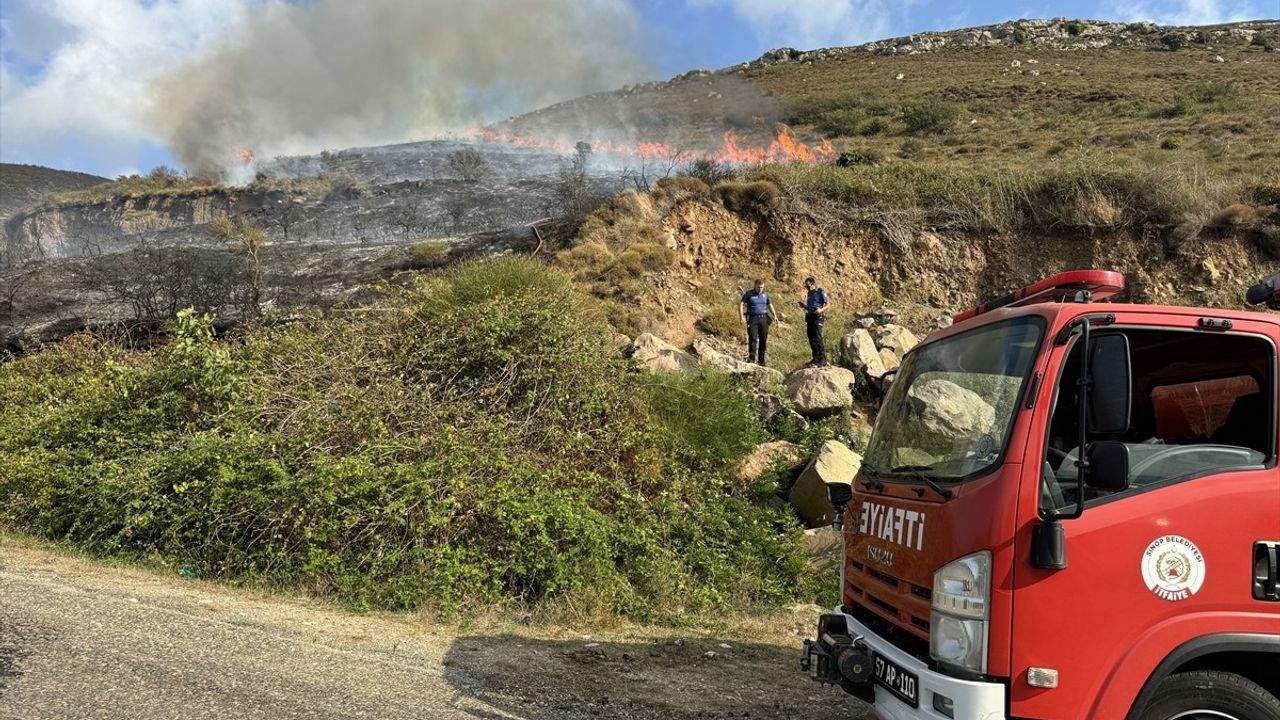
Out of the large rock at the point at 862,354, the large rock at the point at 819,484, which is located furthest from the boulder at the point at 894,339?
the large rock at the point at 819,484

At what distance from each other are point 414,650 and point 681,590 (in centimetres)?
257

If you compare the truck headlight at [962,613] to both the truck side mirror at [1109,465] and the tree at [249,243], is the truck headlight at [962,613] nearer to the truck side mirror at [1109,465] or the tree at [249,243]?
the truck side mirror at [1109,465]

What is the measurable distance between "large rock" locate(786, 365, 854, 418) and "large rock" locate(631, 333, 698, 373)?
1.54m

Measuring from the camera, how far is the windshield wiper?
3.15 meters

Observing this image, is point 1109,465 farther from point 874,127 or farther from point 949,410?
point 874,127

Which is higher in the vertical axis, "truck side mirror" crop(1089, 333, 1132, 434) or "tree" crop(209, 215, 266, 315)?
"tree" crop(209, 215, 266, 315)

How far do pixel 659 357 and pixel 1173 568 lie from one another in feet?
28.9

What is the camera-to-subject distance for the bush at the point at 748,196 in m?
20.2

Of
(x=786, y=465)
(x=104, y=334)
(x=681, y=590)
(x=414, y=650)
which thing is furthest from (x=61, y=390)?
(x=786, y=465)

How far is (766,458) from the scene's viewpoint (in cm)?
941

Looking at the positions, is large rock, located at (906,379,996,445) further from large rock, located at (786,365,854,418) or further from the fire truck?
large rock, located at (786,365,854,418)

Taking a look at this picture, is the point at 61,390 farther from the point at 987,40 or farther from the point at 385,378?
the point at 987,40

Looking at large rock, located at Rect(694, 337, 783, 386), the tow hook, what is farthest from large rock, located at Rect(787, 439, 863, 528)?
the tow hook

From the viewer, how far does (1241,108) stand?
33.7 m
